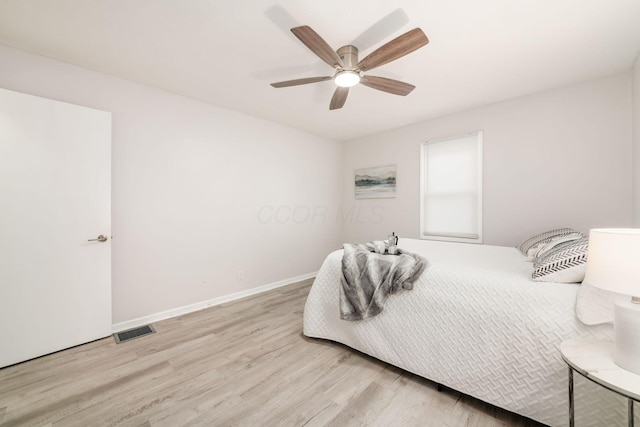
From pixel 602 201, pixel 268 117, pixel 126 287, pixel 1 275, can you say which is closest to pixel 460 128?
pixel 602 201

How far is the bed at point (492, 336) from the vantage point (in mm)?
1283

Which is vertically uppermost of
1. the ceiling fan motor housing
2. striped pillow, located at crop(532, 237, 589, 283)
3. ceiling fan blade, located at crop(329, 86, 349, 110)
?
the ceiling fan motor housing

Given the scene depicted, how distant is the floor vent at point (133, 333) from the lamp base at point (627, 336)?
10.6ft

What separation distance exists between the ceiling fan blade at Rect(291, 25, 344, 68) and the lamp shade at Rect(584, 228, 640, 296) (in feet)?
5.59

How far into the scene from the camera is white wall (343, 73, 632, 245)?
7.96 ft

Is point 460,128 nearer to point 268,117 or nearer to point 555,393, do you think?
point 268,117

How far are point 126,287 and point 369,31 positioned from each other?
318 centimetres

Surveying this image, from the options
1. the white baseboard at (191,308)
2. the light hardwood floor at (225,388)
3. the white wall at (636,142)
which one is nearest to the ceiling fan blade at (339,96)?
the light hardwood floor at (225,388)

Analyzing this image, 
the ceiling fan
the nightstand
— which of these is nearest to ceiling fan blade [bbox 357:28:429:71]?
the ceiling fan

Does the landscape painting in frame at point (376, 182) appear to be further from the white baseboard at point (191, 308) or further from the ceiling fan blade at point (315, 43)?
the ceiling fan blade at point (315, 43)

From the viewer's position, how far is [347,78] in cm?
196

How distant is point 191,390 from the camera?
166 cm

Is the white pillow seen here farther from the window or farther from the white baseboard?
the white baseboard

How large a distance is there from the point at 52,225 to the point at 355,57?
9.25ft
